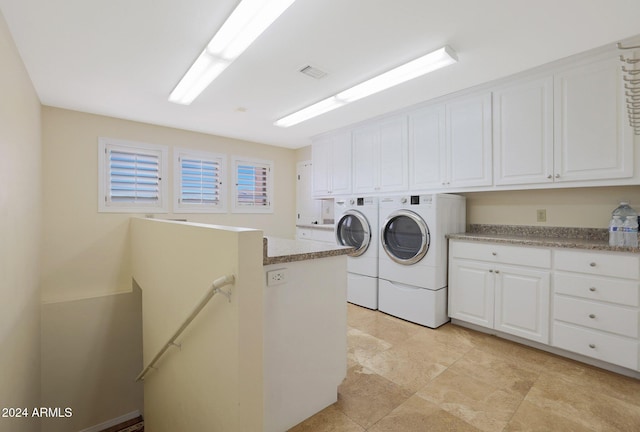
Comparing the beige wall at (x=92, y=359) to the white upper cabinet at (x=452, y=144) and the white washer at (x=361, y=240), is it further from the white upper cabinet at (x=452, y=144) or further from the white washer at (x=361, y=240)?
the white upper cabinet at (x=452, y=144)

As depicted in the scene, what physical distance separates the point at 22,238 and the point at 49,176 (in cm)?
150

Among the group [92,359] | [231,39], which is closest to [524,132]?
[231,39]

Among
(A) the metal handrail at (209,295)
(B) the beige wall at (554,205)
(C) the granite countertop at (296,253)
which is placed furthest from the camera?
(B) the beige wall at (554,205)

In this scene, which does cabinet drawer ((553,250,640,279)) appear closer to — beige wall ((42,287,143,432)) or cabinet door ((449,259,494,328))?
cabinet door ((449,259,494,328))

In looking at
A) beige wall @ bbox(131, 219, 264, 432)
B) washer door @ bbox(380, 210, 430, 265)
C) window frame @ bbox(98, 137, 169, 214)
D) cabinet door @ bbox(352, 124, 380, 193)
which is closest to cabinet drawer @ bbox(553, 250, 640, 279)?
washer door @ bbox(380, 210, 430, 265)

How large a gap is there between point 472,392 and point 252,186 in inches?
166

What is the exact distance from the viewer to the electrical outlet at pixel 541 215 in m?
2.86

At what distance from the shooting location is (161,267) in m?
2.37

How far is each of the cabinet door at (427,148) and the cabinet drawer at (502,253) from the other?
A: 28.7 inches

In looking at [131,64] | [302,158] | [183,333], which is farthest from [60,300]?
[302,158]

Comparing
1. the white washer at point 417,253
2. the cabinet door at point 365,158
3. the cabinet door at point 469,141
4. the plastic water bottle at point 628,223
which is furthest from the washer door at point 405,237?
the plastic water bottle at point 628,223

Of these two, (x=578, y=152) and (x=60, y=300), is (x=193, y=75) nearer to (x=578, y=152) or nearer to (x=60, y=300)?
(x=60, y=300)

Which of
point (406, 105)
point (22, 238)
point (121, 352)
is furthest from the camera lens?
point (121, 352)

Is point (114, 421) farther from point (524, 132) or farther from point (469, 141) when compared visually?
point (524, 132)
